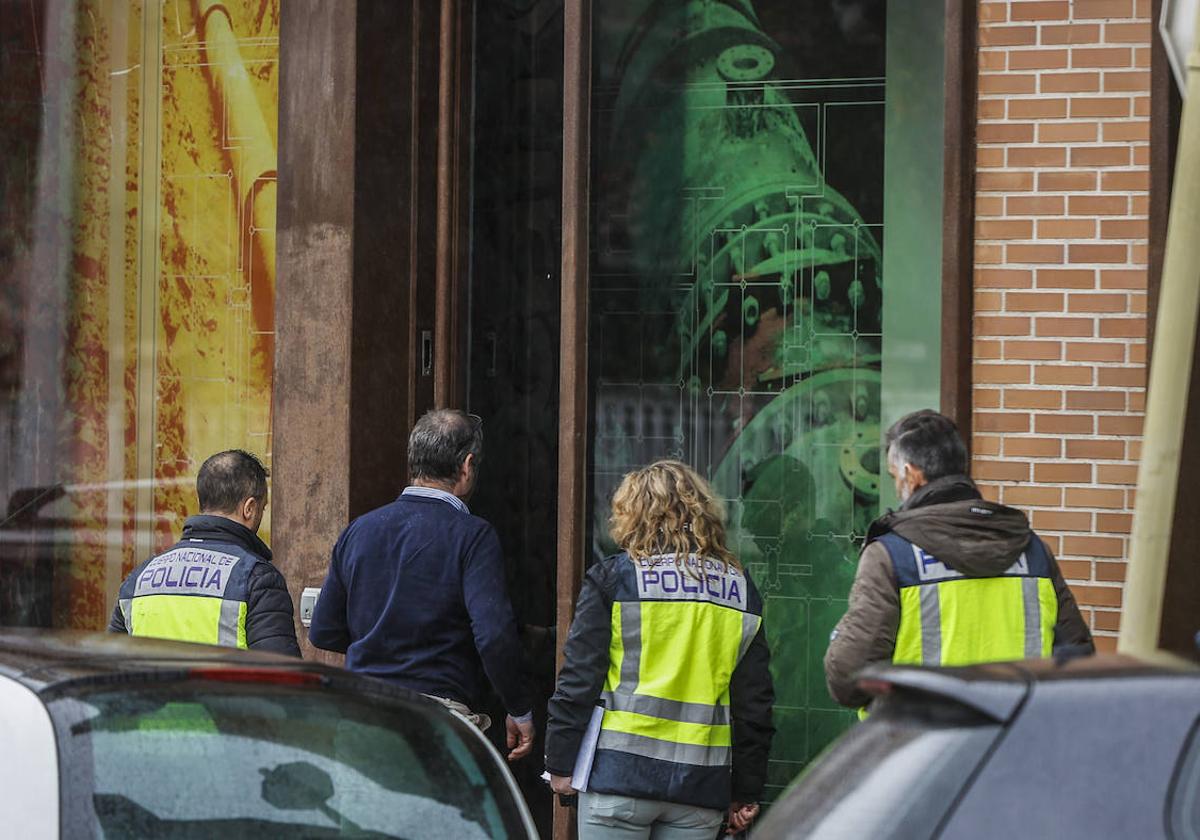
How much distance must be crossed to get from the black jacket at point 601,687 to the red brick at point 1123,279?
71.3 inches

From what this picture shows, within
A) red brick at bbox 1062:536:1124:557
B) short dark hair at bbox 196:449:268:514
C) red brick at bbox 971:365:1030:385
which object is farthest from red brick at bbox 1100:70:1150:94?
short dark hair at bbox 196:449:268:514

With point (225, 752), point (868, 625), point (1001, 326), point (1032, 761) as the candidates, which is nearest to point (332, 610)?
point (868, 625)

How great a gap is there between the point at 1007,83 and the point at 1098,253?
0.68 meters

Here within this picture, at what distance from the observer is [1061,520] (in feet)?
19.6

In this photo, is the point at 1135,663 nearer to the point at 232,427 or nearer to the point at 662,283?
the point at 662,283

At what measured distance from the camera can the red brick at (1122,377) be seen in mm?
5926

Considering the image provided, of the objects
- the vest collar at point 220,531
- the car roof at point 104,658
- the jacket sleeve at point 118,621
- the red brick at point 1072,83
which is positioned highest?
the red brick at point 1072,83

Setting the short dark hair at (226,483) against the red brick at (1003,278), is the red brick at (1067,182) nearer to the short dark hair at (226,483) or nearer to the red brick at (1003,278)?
the red brick at (1003,278)

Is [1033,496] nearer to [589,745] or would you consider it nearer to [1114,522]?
[1114,522]

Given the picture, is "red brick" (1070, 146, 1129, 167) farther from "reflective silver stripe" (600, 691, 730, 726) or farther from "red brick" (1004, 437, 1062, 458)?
"reflective silver stripe" (600, 691, 730, 726)

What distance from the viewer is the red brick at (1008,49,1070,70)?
6.00 metres

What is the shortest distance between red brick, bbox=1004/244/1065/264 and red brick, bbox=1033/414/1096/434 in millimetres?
545

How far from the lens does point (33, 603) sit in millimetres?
8195

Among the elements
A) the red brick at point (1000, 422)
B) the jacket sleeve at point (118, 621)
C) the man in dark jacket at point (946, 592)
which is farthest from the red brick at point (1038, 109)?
the jacket sleeve at point (118, 621)
